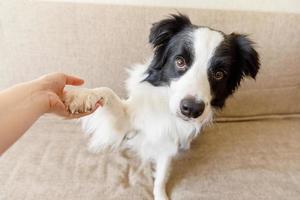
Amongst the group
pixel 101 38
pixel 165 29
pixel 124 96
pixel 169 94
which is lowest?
pixel 124 96

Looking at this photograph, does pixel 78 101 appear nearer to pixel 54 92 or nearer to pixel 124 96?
pixel 54 92

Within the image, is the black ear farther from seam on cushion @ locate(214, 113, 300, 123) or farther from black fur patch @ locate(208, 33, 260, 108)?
seam on cushion @ locate(214, 113, 300, 123)

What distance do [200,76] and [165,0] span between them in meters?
0.76

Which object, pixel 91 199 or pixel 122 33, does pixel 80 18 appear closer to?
pixel 122 33

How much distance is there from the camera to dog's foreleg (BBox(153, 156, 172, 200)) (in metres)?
1.45

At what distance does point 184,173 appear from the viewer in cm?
160

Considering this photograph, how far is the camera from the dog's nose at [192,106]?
123 cm

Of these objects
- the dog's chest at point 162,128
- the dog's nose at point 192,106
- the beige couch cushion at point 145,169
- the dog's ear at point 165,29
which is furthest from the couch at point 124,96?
the dog's nose at point 192,106

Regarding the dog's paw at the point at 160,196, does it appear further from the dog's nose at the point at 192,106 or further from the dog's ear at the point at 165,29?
the dog's ear at the point at 165,29

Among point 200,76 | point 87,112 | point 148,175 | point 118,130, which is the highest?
point 200,76

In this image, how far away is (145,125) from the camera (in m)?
1.61

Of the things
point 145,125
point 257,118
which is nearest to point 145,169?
point 145,125

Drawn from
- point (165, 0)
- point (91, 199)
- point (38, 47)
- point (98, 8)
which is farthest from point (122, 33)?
point (91, 199)

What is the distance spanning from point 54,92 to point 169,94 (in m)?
0.51
